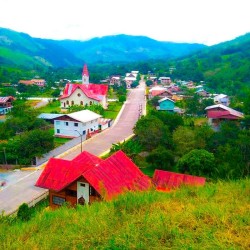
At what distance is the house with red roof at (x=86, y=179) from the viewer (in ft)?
42.3

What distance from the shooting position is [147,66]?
116812 mm

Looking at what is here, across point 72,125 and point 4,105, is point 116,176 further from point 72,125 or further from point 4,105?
point 4,105

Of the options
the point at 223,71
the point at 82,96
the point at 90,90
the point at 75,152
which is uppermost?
the point at 223,71

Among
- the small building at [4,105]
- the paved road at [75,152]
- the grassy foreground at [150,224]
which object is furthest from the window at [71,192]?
the small building at [4,105]

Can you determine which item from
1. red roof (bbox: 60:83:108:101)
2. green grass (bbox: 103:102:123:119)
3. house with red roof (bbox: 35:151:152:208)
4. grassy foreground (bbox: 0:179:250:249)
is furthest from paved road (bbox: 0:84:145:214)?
red roof (bbox: 60:83:108:101)

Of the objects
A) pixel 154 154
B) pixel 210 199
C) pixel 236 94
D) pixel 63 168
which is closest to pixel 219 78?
pixel 236 94

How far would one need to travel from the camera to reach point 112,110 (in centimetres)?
4475

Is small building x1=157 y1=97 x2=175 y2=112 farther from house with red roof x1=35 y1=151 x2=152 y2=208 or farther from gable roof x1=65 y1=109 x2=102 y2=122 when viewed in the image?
house with red roof x1=35 y1=151 x2=152 y2=208

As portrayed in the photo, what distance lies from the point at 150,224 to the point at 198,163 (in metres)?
13.5

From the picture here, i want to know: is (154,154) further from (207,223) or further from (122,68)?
(122,68)

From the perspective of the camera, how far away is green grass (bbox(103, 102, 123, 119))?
134ft

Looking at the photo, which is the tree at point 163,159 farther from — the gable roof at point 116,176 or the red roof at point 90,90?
the red roof at point 90,90

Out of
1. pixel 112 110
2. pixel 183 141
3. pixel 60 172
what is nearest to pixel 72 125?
pixel 183 141

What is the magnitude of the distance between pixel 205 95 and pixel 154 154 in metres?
44.4
